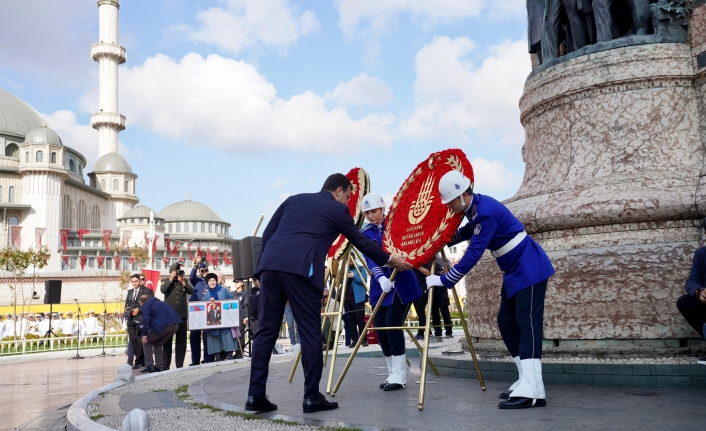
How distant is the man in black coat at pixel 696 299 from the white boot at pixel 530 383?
56.8 inches

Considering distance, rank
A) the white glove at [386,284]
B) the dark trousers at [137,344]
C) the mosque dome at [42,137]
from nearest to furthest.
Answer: the white glove at [386,284], the dark trousers at [137,344], the mosque dome at [42,137]

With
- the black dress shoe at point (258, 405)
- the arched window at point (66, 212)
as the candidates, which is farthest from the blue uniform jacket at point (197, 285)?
the arched window at point (66, 212)

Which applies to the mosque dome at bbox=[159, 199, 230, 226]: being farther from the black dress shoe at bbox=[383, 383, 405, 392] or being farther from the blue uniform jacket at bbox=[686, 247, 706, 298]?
the blue uniform jacket at bbox=[686, 247, 706, 298]

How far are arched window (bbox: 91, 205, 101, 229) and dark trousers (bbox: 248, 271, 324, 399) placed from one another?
82.3 metres

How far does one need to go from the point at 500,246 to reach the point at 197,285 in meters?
9.09

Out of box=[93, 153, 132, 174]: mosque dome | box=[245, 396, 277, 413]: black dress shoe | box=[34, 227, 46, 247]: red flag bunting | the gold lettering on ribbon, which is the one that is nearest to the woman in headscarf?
the gold lettering on ribbon

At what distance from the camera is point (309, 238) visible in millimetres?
4840

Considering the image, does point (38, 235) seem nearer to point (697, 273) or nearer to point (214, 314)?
point (214, 314)

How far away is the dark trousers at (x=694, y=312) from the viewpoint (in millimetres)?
4949

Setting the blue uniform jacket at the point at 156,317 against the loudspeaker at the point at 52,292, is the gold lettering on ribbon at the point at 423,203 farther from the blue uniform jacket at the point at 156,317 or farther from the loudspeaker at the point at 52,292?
the loudspeaker at the point at 52,292

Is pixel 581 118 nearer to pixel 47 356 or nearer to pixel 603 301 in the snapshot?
pixel 603 301

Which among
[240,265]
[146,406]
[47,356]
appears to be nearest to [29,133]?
[47,356]

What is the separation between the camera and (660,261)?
538 centimetres

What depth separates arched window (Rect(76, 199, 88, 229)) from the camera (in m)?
76.4
